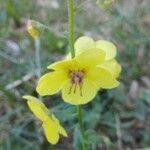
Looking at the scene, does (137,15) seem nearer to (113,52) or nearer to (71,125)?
(71,125)

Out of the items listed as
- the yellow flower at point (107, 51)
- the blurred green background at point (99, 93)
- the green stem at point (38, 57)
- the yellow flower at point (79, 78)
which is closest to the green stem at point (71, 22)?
the yellow flower at point (79, 78)

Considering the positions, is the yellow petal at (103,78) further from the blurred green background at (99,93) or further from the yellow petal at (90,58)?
the blurred green background at (99,93)

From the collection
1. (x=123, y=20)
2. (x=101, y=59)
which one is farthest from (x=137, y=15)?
(x=101, y=59)

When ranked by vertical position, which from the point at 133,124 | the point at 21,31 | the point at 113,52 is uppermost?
the point at 113,52

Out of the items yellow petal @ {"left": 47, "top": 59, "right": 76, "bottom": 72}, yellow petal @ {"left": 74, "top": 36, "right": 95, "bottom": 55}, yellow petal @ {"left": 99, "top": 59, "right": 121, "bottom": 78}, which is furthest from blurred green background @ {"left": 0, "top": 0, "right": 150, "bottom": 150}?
yellow petal @ {"left": 47, "top": 59, "right": 76, "bottom": 72}

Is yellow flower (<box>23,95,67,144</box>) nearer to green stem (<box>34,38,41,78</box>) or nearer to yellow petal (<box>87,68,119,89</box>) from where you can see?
yellow petal (<box>87,68,119,89</box>)
